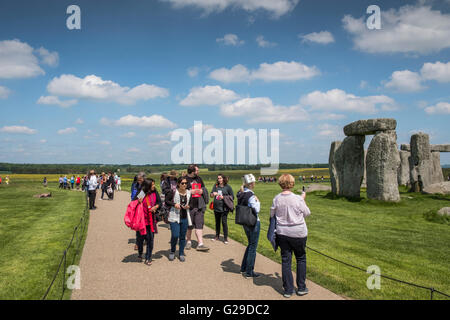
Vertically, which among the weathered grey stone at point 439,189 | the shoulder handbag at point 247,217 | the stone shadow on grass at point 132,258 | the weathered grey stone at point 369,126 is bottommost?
the stone shadow on grass at point 132,258

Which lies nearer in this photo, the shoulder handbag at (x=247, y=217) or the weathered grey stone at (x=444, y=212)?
the shoulder handbag at (x=247, y=217)

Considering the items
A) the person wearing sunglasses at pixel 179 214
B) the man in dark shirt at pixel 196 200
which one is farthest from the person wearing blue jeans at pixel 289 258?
the man in dark shirt at pixel 196 200

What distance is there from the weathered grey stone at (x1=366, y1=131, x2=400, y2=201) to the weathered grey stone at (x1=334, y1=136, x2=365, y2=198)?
188 cm

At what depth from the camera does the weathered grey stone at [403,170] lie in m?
30.5

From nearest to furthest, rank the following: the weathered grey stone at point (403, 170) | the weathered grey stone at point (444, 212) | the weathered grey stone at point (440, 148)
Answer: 1. the weathered grey stone at point (444, 212)
2. the weathered grey stone at point (440, 148)
3. the weathered grey stone at point (403, 170)

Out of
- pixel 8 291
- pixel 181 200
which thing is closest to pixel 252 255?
pixel 181 200

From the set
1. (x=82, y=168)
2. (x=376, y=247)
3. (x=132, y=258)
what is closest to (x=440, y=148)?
(x=376, y=247)

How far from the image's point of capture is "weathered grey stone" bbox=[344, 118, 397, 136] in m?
18.2

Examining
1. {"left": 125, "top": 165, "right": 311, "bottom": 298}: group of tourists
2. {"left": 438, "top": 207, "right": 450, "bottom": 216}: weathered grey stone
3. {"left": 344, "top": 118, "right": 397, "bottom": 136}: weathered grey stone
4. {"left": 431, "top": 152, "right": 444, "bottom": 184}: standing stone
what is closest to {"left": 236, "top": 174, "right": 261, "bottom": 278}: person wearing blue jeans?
{"left": 125, "top": 165, "right": 311, "bottom": 298}: group of tourists

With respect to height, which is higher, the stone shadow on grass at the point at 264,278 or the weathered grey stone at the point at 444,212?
the weathered grey stone at the point at 444,212

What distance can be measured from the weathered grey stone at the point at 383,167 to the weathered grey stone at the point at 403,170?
14.4 meters

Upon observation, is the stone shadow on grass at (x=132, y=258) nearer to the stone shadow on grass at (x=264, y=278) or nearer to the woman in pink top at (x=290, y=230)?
the stone shadow on grass at (x=264, y=278)

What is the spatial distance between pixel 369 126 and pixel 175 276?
55.6 ft
